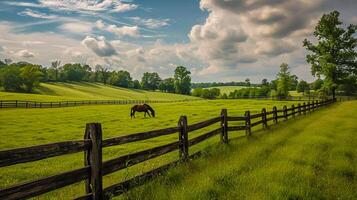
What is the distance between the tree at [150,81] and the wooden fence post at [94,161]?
159 m

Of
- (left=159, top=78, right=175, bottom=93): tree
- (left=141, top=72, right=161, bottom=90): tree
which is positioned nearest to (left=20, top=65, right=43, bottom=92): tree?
(left=159, top=78, right=175, bottom=93): tree

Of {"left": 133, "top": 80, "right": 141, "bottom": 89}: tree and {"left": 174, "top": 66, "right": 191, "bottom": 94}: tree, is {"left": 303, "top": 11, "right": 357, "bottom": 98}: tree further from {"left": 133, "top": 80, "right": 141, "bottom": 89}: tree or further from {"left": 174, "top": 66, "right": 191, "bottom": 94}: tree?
{"left": 133, "top": 80, "right": 141, "bottom": 89}: tree

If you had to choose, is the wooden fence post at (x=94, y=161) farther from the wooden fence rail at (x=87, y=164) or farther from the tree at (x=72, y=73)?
A: the tree at (x=72, y=73)

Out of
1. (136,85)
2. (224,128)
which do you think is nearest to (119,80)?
(136,85)

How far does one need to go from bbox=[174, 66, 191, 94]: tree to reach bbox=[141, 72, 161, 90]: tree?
76.7 feet

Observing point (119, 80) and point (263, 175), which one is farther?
point (119, 80)

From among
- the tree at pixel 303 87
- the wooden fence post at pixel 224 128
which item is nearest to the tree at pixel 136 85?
the tree at pixel 303 87

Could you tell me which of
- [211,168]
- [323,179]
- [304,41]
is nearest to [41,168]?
[211,168]

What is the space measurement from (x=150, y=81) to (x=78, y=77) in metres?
38.4

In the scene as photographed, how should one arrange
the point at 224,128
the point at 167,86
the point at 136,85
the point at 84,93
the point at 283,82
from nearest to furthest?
the point at 224,128 → the point at 283,82 → the point at 84,93 → the point at 167,86 → the point at 136,85

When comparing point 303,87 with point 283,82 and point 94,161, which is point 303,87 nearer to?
point 283,82

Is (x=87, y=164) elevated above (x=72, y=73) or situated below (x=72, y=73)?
below

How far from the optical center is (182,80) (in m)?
140

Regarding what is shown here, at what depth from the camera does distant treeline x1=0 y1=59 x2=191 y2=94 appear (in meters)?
95.6
